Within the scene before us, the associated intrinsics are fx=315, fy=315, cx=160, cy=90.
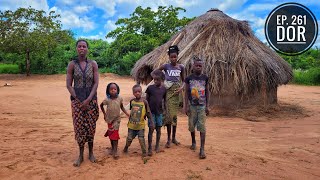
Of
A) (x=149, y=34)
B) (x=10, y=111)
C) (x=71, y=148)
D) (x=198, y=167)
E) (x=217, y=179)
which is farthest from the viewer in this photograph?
(x=149, y=34)

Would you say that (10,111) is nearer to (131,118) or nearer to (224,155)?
(131,118)

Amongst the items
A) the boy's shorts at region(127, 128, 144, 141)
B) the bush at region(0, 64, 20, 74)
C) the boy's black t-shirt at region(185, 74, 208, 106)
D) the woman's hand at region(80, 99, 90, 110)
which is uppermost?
the bush at region(0, 64, 20, 74)

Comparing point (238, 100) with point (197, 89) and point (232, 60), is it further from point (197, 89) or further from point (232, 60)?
point (197, 89)

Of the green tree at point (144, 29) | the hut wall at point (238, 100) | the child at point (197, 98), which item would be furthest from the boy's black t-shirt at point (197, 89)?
the green tree at point (144, 29)

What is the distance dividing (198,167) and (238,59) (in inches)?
195

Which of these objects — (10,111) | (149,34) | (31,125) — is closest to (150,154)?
(31,125)

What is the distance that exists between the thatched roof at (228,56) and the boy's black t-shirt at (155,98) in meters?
3.76

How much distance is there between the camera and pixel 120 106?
430cm

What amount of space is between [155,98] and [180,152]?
2.78ft

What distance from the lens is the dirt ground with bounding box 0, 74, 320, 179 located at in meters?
3.78

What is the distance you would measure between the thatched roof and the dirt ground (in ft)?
3.29

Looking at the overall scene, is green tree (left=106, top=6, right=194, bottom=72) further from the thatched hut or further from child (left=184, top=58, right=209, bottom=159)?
child (left=184, top=58, right=209, bottom=159)

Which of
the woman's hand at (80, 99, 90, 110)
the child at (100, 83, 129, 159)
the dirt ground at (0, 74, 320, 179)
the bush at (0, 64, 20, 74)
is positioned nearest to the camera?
the dirt ground at (0, 74, 320, 179)

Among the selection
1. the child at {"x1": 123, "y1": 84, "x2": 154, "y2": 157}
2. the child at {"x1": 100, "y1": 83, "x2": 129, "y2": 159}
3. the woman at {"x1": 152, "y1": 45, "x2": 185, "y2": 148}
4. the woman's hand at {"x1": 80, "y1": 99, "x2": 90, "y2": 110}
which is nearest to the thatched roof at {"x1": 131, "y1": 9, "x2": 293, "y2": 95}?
the woman at {"x1": 152, "y1": 45, "x2": 185, "y2": 148}
